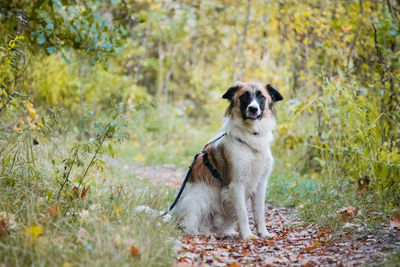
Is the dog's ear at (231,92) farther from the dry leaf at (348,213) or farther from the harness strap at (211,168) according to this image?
the dry leaf at (348,213)

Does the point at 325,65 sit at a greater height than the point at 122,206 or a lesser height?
greater

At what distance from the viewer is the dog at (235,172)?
3873mm

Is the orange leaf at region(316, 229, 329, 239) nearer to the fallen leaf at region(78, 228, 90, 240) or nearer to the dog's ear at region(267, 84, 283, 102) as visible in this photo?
the dog's ear at region(267, 84, 283, 102)

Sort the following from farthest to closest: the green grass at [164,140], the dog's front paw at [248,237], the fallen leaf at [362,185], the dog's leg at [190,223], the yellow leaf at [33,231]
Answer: the green grass at [164,140]
the fallen leaf at [362,185]
the dog's leg at [190,223]
the dog's front paw at [248,237]
the yellow leaf at [33,231]

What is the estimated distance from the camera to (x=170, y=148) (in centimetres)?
1103

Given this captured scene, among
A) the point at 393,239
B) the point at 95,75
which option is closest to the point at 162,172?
the point at 95,75

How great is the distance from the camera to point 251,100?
154 inches

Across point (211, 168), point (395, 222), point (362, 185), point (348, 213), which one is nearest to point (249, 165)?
point (211, 168)

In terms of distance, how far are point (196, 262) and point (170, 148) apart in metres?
8.20

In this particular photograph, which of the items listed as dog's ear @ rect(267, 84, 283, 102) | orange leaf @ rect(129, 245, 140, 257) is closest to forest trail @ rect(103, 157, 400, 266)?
orange leaf @ rect(129, 245, 140, 257)

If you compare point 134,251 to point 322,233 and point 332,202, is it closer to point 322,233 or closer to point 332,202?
point 322,233

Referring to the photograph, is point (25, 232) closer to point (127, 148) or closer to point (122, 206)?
point (122, 206)

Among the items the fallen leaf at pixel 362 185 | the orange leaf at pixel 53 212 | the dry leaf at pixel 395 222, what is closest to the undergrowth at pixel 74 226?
the orange leaf at pixel 53 212

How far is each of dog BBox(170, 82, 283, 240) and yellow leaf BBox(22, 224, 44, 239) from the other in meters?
1.63
